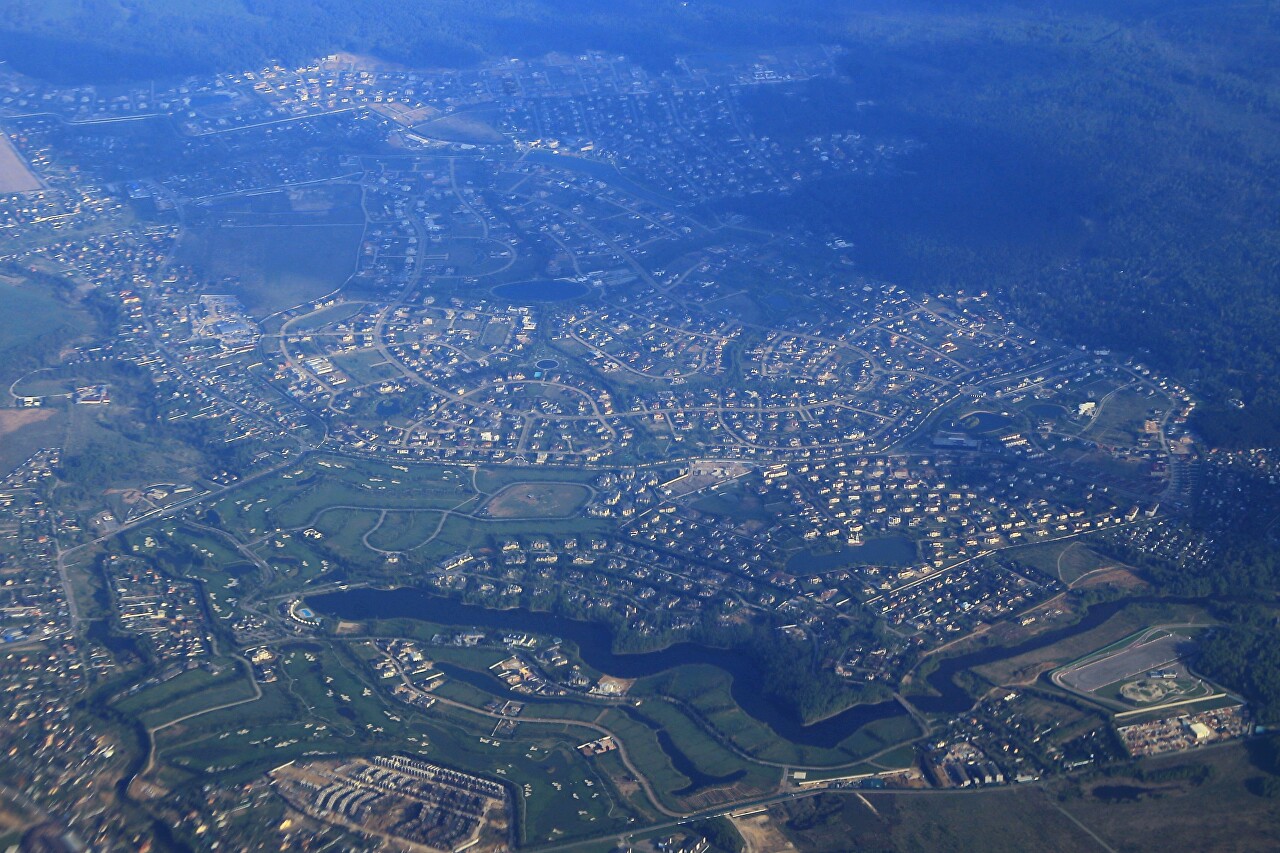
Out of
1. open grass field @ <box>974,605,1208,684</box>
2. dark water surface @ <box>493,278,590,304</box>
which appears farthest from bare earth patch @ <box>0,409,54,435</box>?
open grass field @ <box>974,605,1208,684</box>

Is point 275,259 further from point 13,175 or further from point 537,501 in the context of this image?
point 537,501

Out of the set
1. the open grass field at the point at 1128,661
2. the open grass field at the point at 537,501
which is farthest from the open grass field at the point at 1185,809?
the open grass field at the point at 537,501

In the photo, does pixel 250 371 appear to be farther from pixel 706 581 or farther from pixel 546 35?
pixel 546 35

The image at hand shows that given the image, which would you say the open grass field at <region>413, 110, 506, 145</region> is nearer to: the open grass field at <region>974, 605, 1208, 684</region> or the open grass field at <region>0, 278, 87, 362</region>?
the open grass field at <region>0, 278, 87, 362</region>

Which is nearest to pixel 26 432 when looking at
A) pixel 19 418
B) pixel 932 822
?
pixel 19 418

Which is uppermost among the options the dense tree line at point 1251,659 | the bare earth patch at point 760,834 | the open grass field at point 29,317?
the dense tree line at point 1251,659

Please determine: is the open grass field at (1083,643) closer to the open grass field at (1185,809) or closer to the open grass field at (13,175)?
the open grass field at (1185,809)

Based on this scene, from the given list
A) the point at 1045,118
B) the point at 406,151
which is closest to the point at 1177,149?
the point at 1045,118
